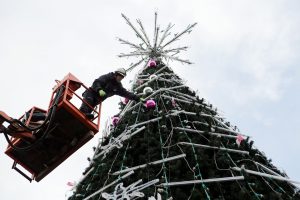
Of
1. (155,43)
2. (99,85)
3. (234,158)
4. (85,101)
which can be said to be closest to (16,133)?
(85,101)

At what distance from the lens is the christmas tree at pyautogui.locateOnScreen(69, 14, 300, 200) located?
21.5ft

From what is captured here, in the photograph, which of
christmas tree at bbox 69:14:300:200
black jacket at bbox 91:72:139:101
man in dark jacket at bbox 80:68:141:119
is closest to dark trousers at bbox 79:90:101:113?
man in dark jacket at bbox 80:68:141:119

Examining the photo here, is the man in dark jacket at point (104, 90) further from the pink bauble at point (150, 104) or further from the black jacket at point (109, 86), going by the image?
the pink bauble at point (150, 104)

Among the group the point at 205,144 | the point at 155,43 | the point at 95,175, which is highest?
the point at 155,43

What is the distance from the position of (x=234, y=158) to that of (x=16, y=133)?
421cm

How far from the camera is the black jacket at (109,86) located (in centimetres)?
957

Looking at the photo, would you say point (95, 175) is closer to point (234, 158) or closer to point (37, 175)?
point (37, 175)

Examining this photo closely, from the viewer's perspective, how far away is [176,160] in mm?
7277

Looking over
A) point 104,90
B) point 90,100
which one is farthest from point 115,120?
point 90,100

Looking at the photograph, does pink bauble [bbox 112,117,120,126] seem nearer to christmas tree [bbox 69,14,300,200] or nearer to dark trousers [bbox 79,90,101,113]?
christmas tree [bbox 69,14,300,200]

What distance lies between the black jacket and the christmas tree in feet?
2.13

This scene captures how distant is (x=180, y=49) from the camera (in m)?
18.4

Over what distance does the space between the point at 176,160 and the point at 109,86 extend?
3396 mm

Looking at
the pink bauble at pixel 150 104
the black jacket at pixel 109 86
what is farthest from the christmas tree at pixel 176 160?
the black jacket at pixel 109 86
